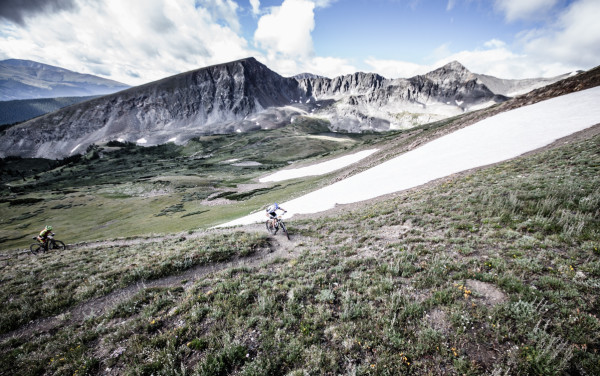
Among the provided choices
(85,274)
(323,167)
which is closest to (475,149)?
(85,274)

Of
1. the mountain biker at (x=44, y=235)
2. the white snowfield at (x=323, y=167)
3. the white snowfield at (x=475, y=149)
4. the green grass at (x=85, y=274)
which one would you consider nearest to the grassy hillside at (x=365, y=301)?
the green grass at (x=85, y=274)

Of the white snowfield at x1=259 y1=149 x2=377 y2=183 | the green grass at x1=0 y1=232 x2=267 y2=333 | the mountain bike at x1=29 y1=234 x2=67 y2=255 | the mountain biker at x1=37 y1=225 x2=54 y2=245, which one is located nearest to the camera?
the green grass at x1=0 y1=232 x2=267 y2=333

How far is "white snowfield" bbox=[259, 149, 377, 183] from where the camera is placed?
65.1 metres

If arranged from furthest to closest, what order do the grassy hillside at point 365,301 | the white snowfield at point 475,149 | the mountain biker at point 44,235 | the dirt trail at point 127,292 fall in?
the white snowfield at point 475,149 → the mountain biker at point 44,235 → the dirt trail at point 127,292 → the grassy hillside at point 365,301

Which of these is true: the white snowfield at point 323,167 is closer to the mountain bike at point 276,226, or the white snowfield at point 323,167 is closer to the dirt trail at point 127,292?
the mountain bike at point 276,226

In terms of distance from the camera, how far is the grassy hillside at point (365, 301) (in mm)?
5480

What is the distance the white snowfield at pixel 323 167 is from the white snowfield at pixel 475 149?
1056 inches

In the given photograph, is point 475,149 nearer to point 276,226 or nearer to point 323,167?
point 276,226

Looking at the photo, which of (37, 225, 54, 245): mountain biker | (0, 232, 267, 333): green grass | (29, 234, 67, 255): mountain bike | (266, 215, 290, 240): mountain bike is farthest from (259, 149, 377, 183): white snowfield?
(37, 225, 54, 245): mountain biker

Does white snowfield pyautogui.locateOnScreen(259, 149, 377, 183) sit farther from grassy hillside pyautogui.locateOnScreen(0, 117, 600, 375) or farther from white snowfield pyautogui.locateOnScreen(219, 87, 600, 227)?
grassy hillside pyautogui.locateOnScreen(0, 117, 600, 375)

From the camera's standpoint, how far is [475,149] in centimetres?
2961

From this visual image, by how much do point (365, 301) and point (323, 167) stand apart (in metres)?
Result: 63.1

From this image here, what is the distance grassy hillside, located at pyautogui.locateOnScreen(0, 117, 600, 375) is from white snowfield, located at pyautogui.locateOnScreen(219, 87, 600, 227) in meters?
11.3

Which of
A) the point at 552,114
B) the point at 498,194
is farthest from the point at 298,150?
the point at 498,194
